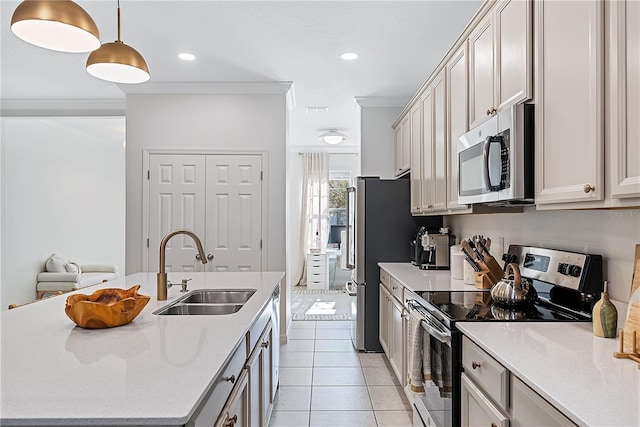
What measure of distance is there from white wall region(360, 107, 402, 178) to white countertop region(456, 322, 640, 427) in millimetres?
3485

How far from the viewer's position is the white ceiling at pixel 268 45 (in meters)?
2.95

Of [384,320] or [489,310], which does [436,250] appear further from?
[489,310]

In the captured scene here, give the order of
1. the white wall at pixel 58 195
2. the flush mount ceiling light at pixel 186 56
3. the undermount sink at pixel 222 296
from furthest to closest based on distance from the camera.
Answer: the white wall at pixel 58 195 → the flush mount ceiling light at pixel 186 56 → the undermount sink at pixel 222 296

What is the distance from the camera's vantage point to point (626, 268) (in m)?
1.69

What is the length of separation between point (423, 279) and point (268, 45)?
87.5 inches

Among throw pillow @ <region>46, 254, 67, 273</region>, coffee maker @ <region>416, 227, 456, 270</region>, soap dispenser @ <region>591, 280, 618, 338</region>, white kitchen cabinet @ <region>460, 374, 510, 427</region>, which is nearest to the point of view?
white kitchen cabinet @ <region>460, 374, 510, 427</region>

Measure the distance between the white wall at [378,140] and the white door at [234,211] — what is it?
4.24ft

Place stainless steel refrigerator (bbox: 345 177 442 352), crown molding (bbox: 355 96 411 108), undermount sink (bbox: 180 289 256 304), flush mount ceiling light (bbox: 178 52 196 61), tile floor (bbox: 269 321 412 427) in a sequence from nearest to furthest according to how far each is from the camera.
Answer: undermount sink (bbox: 180 289 256 304), tile floor (bbox: 269 321 412 427), flush mount ceiling light (bbox: 178 52 196 61), stainless steel refrigerator (bbox: 345 177 442 352), crown molding (bbox: 355 96 411 108)

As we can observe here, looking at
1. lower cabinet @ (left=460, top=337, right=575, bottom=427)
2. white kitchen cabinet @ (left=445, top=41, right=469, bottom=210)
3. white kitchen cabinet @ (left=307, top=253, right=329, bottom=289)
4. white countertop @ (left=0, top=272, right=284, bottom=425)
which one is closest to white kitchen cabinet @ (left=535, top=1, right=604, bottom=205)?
lower cabinet @ (left=460, top=337, right=575, bottom=427)

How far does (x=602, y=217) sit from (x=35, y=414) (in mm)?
2073

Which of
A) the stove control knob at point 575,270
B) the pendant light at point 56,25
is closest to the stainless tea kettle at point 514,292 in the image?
the stove control knob at point 575,270

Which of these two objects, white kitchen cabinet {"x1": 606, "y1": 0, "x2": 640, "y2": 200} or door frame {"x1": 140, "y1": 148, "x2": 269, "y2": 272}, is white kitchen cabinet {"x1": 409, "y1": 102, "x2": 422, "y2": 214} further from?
white kitchen cabinet {"x1": 606, "y1": 0, "x2": 640, "y2": 200}

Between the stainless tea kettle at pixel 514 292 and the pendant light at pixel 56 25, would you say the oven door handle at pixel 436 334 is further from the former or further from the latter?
the pendant light at pixel 56 25

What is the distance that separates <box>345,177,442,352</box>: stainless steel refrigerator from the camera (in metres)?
4.27
